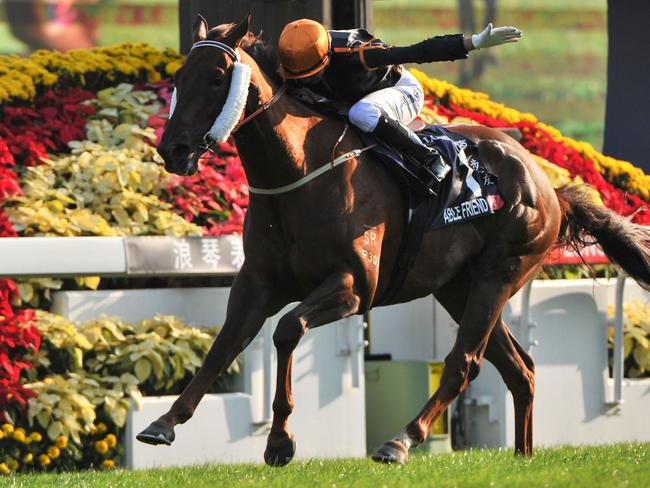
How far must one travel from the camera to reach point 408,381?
30.8ft

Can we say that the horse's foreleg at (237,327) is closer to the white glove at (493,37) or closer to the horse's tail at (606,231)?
the white glove at (493,37)

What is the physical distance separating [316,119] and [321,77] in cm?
20

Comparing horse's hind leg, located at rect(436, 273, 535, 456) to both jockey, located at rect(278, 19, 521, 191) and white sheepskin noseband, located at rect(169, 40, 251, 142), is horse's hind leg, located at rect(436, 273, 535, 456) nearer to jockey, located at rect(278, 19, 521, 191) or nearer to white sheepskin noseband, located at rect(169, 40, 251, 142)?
jockey, located at rect(278, 19, 521, 191)

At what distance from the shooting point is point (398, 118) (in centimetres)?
684

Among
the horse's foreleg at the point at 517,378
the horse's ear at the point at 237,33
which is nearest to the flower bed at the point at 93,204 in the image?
the horse's foreleg at the point at 517,378

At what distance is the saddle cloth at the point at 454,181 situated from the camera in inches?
265

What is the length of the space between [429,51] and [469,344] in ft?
4.82

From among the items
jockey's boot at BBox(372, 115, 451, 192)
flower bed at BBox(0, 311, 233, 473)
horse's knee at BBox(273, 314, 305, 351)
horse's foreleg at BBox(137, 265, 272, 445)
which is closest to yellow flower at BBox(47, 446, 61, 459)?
flower bed at BBox(0, 311, 233, 473)

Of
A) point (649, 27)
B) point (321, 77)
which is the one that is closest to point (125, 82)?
point (321, 77)

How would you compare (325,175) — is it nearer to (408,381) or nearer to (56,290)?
(56,290)

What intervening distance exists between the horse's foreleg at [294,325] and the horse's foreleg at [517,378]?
4.55ft

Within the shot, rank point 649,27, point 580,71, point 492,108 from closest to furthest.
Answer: point 492,108, point 649,27, point 580,71

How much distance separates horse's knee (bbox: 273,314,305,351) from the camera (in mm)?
6121

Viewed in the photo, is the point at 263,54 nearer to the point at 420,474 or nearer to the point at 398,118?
the point at 398,118
